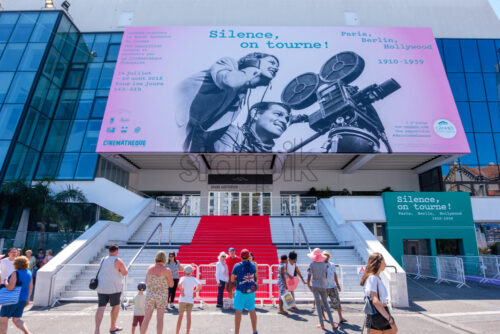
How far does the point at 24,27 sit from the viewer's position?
70.9 ft

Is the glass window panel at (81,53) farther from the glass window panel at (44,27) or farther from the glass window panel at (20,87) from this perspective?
the glass window panel at (20,87)

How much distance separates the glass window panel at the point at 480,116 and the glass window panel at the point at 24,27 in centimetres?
3249

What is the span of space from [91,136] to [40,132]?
119 inches

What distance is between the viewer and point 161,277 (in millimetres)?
5121

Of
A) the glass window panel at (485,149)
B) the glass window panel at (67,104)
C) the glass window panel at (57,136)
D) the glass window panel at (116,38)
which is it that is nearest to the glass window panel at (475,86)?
the glass window panel at (485,149)

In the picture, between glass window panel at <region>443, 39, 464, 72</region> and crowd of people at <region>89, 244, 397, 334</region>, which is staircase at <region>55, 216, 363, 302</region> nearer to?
crowd of people at <region>89, 244, 397, 334</region>

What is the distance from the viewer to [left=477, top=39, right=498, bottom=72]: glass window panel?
2389cm

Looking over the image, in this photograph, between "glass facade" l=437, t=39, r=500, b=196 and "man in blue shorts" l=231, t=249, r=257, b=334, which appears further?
"glass facade" l=437, t=39, r=500, b=196

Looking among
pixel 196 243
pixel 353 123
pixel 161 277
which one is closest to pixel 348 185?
pixel 353 123

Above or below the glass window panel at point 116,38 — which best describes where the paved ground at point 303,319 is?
below

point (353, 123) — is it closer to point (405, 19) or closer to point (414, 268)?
point (414, 268)

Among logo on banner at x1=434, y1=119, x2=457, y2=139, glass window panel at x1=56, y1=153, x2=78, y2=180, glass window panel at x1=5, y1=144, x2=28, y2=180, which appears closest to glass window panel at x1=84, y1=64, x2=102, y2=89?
glass window panel at x1=56, y1=153, x2=78, y2=180

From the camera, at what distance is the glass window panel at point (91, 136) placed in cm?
1962

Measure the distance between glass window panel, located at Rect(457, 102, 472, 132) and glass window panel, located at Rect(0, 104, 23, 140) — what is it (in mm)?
29863
